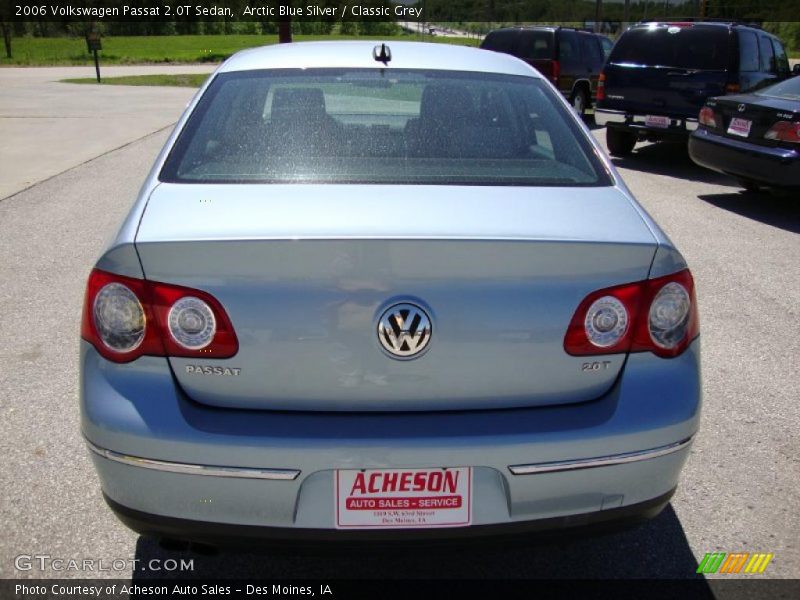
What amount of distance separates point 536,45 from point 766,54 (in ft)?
17.0

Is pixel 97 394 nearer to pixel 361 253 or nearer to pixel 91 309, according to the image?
pixel 91 309

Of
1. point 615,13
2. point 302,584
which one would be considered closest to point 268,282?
point 302,584

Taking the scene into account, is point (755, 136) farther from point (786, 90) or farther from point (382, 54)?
point (382, 54)

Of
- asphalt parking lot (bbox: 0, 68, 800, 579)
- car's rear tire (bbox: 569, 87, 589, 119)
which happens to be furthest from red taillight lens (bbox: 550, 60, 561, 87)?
asphalt parking lot (bbox: 0, 68, 800, 579)

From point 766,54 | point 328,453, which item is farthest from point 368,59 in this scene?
point 766,54

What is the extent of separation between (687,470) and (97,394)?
2296 mm

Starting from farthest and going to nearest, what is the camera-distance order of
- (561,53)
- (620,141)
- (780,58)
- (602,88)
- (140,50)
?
(140,50)
(561,53)
(620,141)
(780,58)
(602,88)

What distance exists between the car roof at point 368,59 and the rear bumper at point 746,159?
5398 millimetres

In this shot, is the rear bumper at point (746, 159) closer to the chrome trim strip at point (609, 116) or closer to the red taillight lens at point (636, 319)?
the chrome trim strip at point (609, 116)

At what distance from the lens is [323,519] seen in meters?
2.05

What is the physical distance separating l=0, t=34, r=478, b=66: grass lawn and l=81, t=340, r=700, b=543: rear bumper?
37.8 m

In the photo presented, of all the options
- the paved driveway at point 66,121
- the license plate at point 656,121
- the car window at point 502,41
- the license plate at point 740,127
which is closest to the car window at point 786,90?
the license plate at point 740,127

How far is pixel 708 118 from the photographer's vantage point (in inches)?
356

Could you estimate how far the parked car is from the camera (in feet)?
25.9
